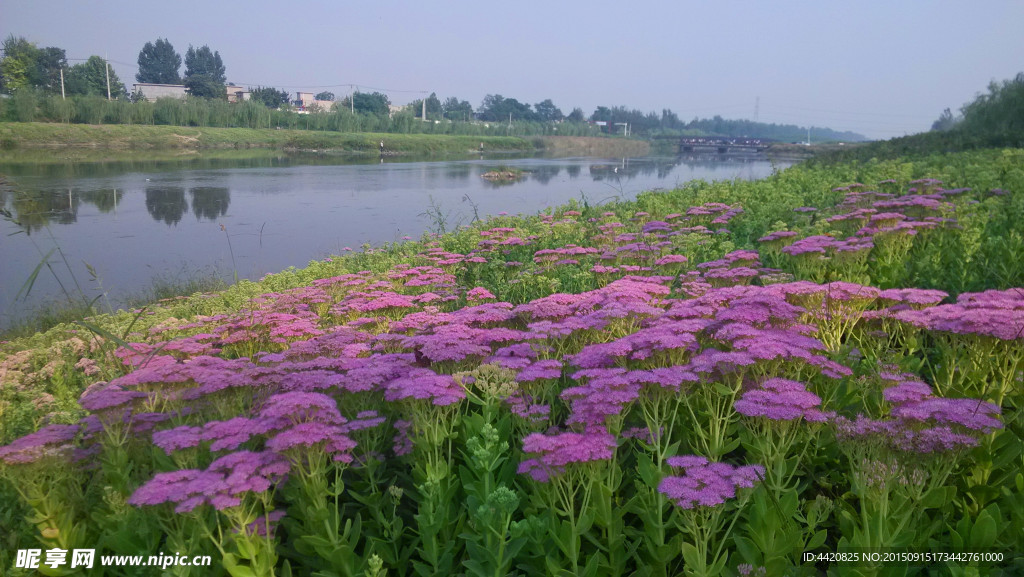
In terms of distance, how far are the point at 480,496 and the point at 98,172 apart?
36.8m

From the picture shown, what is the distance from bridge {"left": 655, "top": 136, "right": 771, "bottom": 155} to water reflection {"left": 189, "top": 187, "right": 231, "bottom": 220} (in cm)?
9149

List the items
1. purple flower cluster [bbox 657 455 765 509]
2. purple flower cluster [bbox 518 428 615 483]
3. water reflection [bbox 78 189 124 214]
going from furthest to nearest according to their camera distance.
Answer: water reflection [bbox 78 189 124 214] < purple flower cluster [bbox 518 428 615 483] < purple flower cluster [bbox 657 455 765 509]

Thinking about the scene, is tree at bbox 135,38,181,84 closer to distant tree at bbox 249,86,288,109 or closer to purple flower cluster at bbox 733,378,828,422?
distant tree at bbox 249,86,288,109

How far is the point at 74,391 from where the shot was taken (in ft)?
17.9

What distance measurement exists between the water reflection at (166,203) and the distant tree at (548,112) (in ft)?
562

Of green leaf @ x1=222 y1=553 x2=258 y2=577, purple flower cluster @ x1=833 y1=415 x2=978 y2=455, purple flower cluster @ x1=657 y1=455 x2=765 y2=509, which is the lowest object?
green leaf @ x1=222 y1=553 x2=258 y2=577

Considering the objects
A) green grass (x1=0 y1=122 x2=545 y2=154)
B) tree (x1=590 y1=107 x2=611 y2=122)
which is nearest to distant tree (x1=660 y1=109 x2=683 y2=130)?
tree (x1=590 y1=107 x2=611 y2=122)

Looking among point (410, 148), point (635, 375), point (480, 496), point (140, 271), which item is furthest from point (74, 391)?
point (410, 148)

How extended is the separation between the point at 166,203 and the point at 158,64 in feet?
343

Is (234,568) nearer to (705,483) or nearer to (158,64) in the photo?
(705,483)

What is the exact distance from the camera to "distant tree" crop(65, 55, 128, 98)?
6331 centimetres

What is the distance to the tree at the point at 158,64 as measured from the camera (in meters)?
108

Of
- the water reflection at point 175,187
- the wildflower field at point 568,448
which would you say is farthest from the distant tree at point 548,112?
the wildflower field at point 568,448

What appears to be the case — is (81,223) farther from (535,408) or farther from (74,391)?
(535,408)
